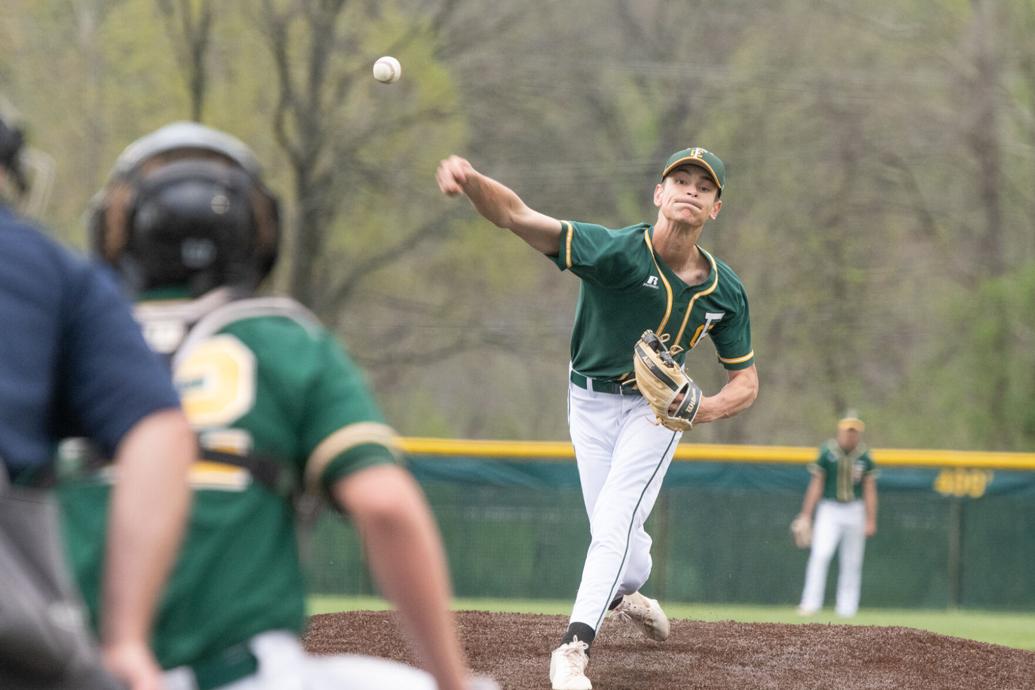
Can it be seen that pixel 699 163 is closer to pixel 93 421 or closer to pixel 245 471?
pixel 245 471

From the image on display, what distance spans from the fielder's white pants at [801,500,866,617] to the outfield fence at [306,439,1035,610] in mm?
873

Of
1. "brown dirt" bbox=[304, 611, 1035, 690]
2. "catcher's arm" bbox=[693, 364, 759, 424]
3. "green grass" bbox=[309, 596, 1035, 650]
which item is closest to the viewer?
"catcher's arm" bbox=[693, 364, 759, 424]

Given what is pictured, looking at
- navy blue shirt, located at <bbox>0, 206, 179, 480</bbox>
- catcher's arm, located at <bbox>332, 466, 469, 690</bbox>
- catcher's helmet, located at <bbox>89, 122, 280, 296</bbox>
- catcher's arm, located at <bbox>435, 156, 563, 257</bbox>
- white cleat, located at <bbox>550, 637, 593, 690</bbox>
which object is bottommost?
white cleat, located at <bbox>550, 637, 593, 690</bbox>

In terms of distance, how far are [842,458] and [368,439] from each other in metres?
11.9

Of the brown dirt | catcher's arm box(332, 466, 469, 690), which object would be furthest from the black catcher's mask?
the brown dirt

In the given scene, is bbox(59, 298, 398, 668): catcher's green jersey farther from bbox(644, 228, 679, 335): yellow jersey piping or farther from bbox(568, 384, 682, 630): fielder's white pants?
bbox(644, 228, 679, 335): yellow jersey piping

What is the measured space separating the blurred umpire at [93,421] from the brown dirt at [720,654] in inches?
166

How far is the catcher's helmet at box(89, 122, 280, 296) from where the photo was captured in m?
2.24

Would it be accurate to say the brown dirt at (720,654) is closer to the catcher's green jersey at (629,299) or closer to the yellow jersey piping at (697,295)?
the catcher's green jersey at (629,299)

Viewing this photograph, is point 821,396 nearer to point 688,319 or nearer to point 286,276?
point 286,276

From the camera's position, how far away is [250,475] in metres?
2.16

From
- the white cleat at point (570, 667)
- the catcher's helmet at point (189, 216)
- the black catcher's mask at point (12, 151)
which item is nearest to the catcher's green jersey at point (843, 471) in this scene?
the white cleat at point (570, 667)

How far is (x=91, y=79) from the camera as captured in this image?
87.2 feet

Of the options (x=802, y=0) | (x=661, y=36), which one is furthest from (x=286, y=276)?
(x=802, y=0)
